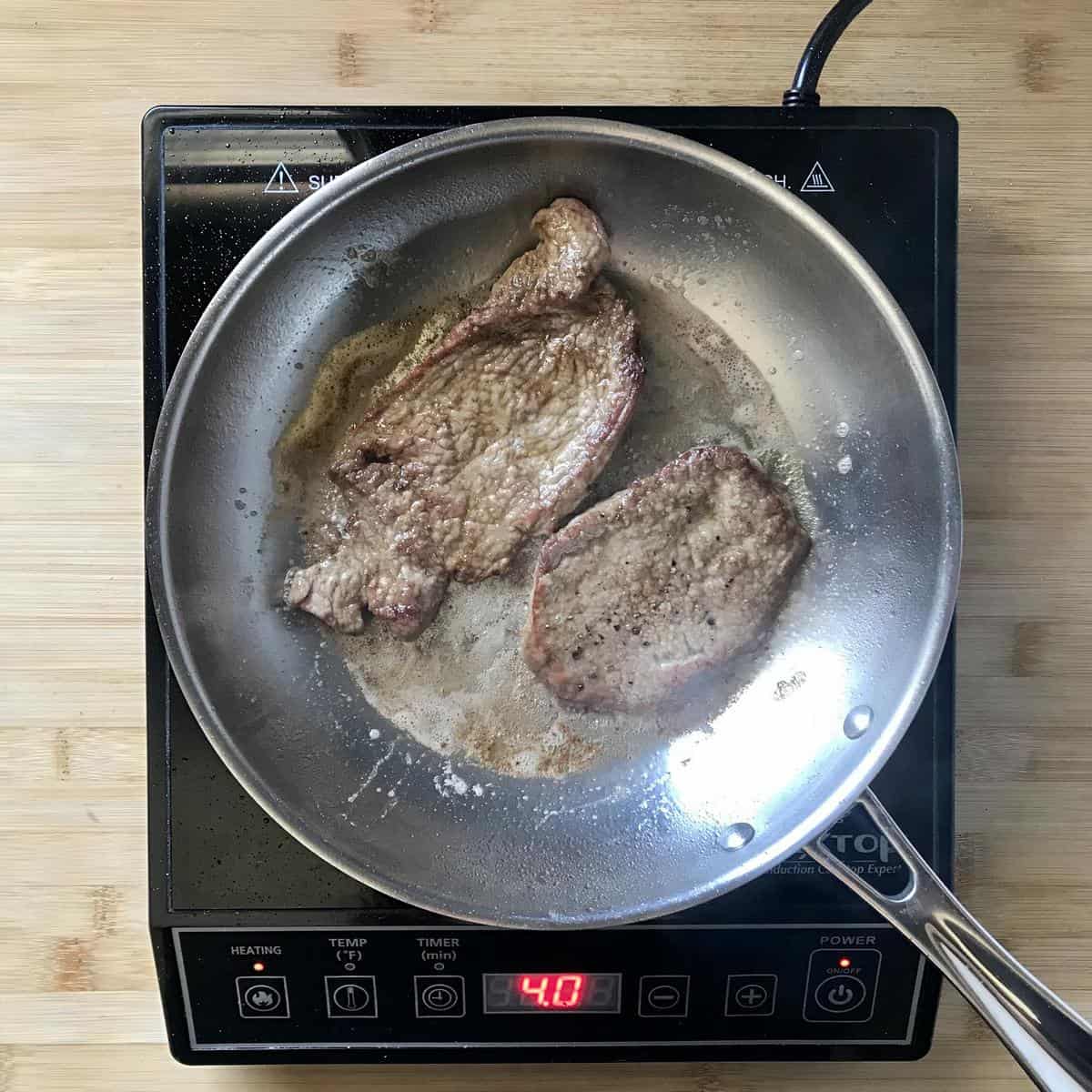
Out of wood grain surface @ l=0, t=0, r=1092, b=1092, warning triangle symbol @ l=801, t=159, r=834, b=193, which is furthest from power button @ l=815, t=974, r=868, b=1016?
warning triangle symbol @ l=801, t=159, r=834, b=193

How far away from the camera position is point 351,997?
3.00 feet

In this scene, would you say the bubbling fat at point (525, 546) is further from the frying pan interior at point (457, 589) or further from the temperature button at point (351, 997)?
the temperature button at point (351, 997)

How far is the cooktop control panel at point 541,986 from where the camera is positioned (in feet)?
2.96

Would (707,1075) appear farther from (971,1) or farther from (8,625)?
(971,1)

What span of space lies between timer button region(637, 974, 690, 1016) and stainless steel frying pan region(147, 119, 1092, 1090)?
4.3 inches

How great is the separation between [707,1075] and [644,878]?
0.26 meters

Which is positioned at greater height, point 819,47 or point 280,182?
point 819,47

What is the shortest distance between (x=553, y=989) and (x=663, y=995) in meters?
0.10

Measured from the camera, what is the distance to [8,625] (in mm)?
969

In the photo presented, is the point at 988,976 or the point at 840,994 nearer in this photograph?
the point at 988,976

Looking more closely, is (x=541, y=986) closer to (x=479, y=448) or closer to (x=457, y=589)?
(x=457, y=589)

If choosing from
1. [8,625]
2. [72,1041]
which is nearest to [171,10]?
[8,625]

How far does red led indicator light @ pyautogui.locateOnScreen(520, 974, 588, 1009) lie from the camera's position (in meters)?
0.91

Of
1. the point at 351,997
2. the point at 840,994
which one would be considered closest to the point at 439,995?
the point at 351,997
